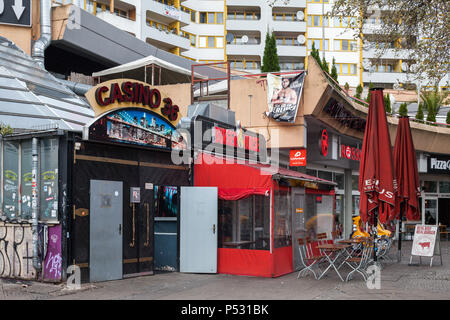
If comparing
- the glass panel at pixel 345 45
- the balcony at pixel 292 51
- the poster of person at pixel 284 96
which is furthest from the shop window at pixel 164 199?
the glass panel at pixel 345 45

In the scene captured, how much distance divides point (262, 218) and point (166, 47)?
40.8 meters

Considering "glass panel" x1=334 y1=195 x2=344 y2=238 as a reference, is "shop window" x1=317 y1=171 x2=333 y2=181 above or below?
above

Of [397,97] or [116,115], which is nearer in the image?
[116,115]

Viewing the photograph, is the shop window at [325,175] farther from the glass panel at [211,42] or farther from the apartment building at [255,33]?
the glass panel at [211,42]

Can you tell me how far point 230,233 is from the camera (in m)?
13.2

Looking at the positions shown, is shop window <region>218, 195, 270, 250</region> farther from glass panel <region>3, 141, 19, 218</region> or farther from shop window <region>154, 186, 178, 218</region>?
glass panel <region>3, 141, 19, 218</region>

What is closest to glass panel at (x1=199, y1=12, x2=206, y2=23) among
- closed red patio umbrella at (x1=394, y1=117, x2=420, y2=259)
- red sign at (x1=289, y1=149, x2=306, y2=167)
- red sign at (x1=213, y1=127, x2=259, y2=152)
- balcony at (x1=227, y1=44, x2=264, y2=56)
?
balcony at (x1=227, y1=44, x2=264, y2=56)

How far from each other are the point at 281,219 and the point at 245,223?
88 cm

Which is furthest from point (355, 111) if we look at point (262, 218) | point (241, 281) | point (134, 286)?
point (134, 286)

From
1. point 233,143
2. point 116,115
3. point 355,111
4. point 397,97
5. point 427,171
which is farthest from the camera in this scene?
point 397,97

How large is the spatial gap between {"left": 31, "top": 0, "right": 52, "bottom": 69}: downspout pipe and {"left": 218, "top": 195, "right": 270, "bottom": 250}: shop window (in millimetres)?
9811

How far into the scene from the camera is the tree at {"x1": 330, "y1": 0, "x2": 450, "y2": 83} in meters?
12.6

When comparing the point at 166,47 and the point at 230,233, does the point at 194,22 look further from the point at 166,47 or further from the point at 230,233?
the point at 230,233

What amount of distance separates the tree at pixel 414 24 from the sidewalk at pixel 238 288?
530cm
